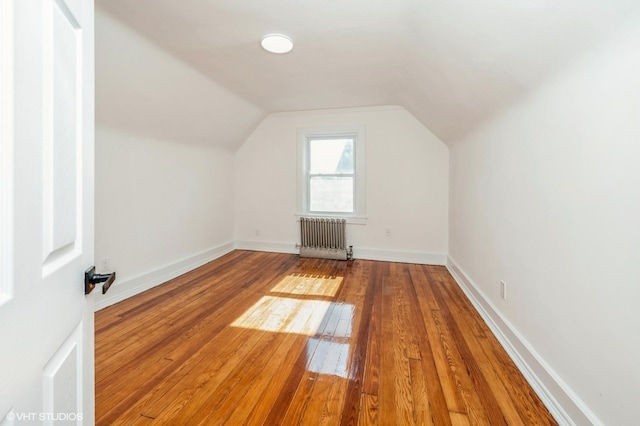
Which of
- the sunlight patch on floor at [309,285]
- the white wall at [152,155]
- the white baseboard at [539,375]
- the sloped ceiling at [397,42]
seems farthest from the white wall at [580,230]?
the white wall at [152,155]

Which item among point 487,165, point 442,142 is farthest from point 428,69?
point 442,142

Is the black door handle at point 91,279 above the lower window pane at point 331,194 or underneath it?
underneath

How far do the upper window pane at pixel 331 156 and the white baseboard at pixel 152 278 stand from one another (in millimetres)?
2082

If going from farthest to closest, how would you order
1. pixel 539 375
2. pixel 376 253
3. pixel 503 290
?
pixel 376 253 → pixel 503 290 → pixel 539 375

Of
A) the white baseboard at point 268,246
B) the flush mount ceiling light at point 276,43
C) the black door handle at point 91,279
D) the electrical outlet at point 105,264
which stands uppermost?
the flush mount ceiling light at point 276,43

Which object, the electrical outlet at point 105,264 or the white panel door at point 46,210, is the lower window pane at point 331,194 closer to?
Result: the electrical outlet at point 105,264

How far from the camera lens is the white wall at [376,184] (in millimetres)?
4039

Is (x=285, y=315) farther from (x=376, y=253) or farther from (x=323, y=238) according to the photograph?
(x=376, y=253)

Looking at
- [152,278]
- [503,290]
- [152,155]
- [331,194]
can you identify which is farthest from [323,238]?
[503,290]

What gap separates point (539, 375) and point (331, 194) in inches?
134

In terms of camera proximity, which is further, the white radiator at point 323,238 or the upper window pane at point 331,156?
the upper window pane at point 331,156

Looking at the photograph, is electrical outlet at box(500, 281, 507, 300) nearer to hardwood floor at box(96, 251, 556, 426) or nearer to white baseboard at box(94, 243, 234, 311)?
hardwood floor at box(96, 251, 556, 426)

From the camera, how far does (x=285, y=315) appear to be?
2457 millimetres

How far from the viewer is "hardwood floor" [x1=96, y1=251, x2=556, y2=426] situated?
1.40 meters
